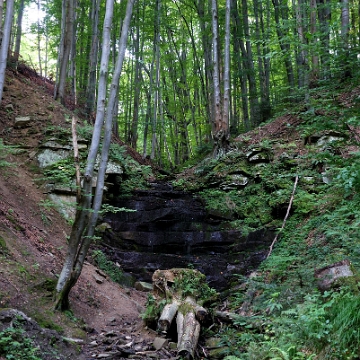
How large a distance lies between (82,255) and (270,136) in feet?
28.4

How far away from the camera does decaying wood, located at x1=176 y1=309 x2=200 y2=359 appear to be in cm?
428

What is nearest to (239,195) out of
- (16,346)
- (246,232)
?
(246,232)

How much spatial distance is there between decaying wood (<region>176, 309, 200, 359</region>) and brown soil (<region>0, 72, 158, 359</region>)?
53 cm

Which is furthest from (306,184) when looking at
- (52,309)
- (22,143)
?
(22,143)

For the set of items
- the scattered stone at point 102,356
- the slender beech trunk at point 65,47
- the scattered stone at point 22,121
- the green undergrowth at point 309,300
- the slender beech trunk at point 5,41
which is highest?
Result: the slender beech trunk at point 65,47

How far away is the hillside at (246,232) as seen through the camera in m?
3.73

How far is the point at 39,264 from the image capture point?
609cm

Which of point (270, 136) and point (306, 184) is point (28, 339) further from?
point (270, 136)

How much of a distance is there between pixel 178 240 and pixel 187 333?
4777 millimetres

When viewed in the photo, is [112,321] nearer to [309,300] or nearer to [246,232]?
[309,300]

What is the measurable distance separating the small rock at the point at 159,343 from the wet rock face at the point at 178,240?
2887mm

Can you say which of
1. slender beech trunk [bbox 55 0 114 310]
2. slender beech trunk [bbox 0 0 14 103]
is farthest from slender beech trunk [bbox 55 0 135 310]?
slender beech trunk [bbox 0 0 14 103]

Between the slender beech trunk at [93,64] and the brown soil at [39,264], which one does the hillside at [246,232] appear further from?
the slender beech trunk at [93,64]

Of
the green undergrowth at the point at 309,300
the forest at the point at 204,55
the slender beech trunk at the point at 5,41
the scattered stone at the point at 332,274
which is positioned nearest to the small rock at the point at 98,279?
the green undergrowth at the point at 309,300
